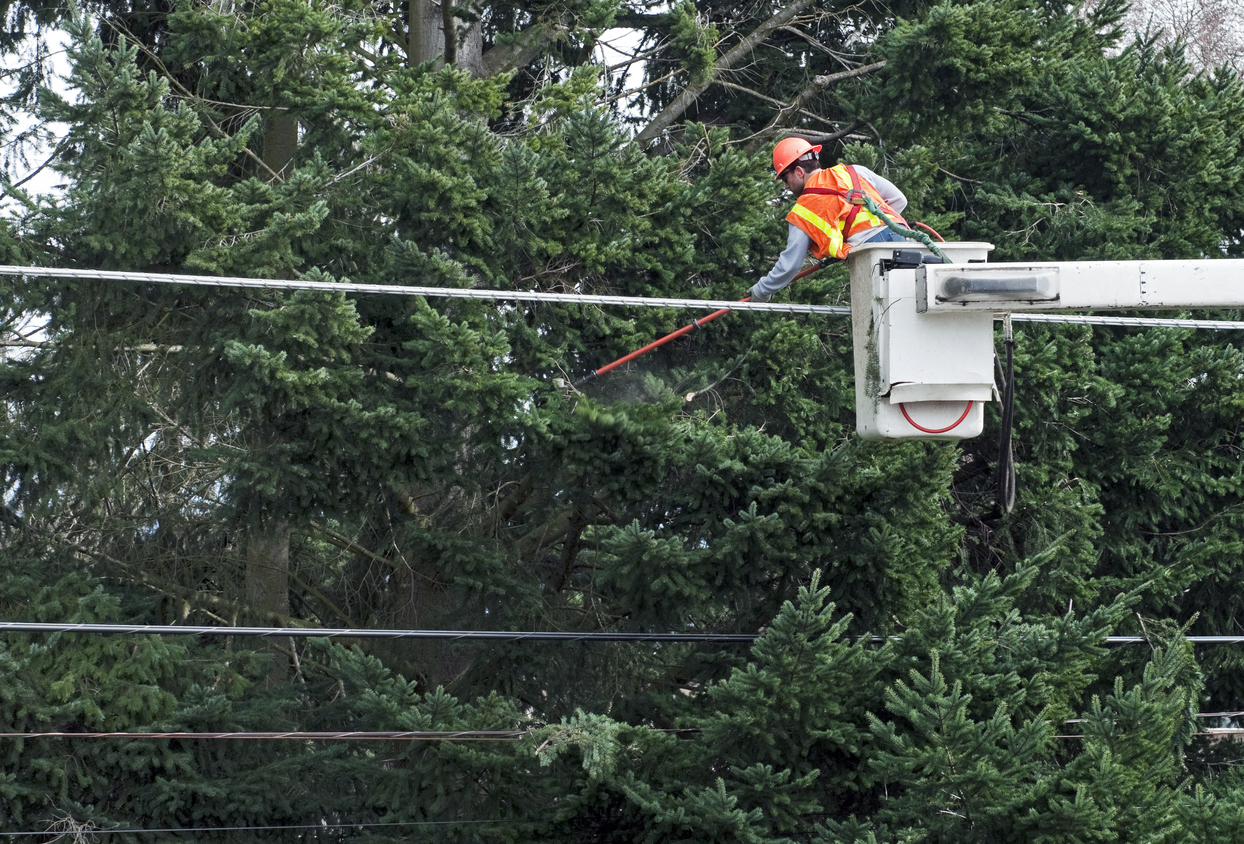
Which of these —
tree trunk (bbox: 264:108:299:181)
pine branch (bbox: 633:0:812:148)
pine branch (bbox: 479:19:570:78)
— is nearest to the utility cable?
tree trunk (bbox: 264:108:299:181)

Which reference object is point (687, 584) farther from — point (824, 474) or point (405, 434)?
point (405, 434)

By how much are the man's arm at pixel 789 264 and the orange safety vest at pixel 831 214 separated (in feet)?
0.14

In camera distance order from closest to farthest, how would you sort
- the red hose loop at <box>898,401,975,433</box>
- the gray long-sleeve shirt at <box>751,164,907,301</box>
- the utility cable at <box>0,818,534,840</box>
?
the red hose loop at <box>898,401,975,433</box> < the gray long-sleeve shirt at <box>751,164,907,301</box> < the utility cable at <box>0,818,534,840</box>

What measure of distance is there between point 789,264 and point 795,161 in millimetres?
684

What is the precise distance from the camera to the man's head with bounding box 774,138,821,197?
6703 millimetres

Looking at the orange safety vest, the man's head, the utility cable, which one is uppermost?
the man's head

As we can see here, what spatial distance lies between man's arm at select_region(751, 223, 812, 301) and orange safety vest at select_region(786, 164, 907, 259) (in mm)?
43

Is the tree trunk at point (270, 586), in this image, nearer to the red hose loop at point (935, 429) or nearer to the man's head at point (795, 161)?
the man's head at point (795, 161)

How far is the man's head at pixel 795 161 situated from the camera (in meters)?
6.70

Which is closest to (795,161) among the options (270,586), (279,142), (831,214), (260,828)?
(831,214)

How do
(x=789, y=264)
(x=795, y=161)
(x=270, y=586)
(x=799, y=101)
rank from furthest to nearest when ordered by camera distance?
1. (x=799, y=101)
2. (x=270, y=586)
3. (x=795, y=161)
4. (x=789, y=264)

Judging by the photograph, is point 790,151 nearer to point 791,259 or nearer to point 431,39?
point 791,259

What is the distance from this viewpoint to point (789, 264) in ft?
20.7

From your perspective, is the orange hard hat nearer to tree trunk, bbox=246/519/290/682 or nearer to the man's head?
the man's head
